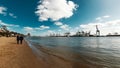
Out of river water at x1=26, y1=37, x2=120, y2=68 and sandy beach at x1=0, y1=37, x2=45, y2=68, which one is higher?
sandy beach at x1=0, y1=37, x2=45, y2=68

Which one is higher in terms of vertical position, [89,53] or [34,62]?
[34,62]

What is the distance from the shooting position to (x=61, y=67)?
31.0 feet

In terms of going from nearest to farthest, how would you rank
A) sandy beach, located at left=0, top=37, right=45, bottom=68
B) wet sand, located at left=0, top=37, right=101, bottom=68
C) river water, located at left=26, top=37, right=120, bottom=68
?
sandy beach, located at left=0, top=37, right=45, bottom=68
wet sand, located at left=0, top=37, right=101, bottom=68
river water, located at left=26, top=37, right=120, bottom=68

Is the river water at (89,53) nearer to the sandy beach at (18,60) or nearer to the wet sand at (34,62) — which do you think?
the wet sand at (34,62)

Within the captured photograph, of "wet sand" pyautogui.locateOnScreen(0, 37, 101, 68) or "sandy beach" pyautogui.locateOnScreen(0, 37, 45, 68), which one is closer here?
"sandy beach" pyautogui.locateOnScreen(0, 37, 45, 68)

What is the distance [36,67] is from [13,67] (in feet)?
5.99

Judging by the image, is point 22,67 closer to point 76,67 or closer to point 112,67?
point 76,67

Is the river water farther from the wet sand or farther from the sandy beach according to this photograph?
the sandy beach

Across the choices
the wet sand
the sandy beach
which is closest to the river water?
the wet sand

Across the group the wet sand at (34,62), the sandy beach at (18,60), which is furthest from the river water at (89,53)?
the sandy beach at (18,60)

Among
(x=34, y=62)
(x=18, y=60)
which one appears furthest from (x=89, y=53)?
(x=18, y=60)

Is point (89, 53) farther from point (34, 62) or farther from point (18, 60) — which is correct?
point (18, 60)

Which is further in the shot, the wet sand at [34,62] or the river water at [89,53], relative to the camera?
the river water at [89,53]

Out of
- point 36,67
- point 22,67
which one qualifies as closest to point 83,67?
point 36,67
